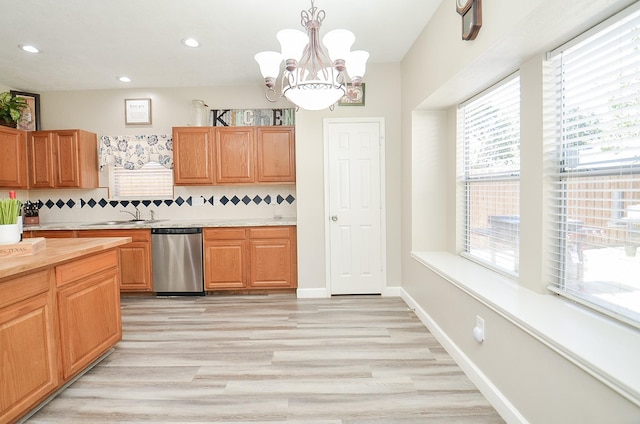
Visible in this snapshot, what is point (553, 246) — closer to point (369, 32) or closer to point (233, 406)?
point (233, 406)

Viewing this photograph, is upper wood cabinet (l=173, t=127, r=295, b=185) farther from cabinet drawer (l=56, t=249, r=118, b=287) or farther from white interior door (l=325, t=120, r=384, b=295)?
cabinet drawer (l=56, t=249, r=118, b=287)

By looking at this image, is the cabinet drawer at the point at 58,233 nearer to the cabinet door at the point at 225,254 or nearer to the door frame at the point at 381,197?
the cabinet door at the point at 225,254

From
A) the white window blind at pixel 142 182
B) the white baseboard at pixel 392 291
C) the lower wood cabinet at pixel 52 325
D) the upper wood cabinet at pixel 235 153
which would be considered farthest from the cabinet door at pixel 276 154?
the lower wood cabinet at pixel 52 325

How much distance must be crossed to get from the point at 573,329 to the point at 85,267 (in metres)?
2.93

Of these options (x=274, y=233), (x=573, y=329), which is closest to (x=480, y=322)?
(x=573, y=329)

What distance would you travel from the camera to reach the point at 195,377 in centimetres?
227

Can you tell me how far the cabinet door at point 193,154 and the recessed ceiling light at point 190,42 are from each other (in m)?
1.12

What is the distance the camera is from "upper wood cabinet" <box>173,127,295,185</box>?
4.19m

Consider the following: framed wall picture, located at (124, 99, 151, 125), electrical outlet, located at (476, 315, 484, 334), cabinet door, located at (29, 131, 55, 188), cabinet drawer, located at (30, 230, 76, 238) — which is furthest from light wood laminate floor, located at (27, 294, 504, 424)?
framed wall picture, located at (124, 99, 151, 125)

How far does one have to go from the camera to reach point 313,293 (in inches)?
157

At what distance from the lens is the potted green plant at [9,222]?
1930 millimetres

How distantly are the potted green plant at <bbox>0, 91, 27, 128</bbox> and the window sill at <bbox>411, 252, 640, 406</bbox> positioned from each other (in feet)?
17.7

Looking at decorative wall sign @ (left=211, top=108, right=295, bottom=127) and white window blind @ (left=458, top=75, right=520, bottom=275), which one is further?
decorative wall sign @ (left=211, top=108, right=295, bottom=127)

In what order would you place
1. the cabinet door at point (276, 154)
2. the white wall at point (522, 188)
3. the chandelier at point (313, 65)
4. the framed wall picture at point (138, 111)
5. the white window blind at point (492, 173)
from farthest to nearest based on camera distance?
1. the framed wall picture at point (138, 111)
2. the cabinet door at point (276, 154)
3. the white window blind at point (492, 173)
4. the chandelier at point (313, 65)
5. the white wall at point (522, 188)
